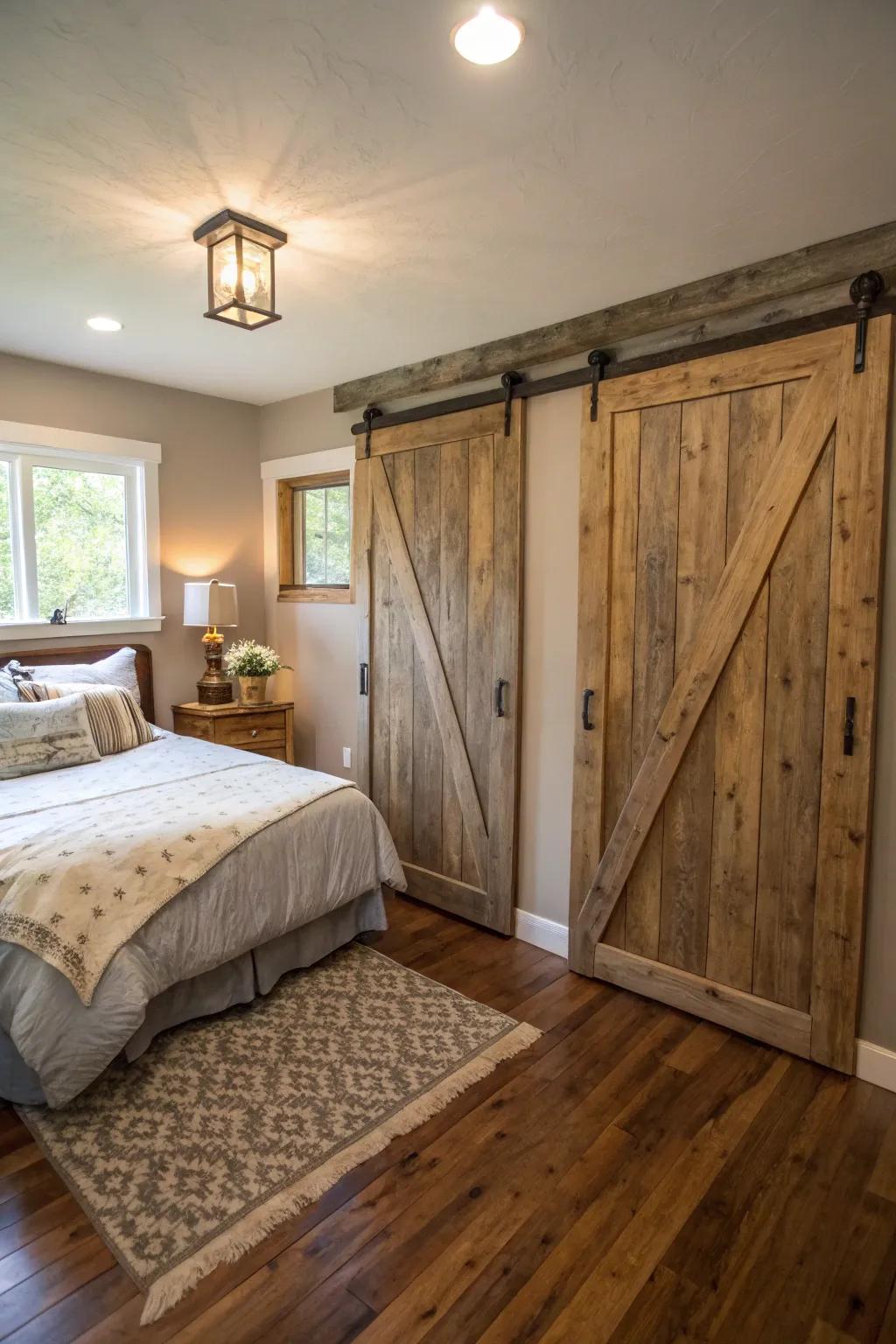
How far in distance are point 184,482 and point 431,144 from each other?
284cm

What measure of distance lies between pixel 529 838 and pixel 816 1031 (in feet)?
4.22

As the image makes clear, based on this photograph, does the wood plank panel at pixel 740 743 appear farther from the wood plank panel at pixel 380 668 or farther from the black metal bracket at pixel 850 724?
the wood plank panel at pixel 380 668

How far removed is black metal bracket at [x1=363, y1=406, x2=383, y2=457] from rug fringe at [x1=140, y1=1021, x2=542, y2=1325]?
2765mm

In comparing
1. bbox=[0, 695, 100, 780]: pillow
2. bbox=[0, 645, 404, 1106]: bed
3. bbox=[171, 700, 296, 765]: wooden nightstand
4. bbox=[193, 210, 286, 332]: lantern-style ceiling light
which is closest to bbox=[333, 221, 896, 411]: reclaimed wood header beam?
bbox=[193, 210, 286, 332]: lantern-style ceiling light

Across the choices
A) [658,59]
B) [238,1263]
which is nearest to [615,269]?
[658,59]

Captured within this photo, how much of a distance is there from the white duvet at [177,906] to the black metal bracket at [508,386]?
1.67 metres

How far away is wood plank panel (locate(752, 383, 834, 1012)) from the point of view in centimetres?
240

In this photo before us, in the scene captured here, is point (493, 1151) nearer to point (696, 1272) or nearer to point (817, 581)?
point (696, 1272)

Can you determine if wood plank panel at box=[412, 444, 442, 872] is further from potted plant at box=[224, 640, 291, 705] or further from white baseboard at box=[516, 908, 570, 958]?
potted plant at box=[224, 640, 291, 705]

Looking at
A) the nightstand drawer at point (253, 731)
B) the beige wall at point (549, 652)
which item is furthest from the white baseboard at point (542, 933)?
the nightstand drawer at point (253, 731)

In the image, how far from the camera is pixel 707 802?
2.68 metres

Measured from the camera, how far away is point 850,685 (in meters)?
2.33

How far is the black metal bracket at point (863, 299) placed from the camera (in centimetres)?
221

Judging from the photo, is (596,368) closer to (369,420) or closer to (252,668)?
(369,420)
